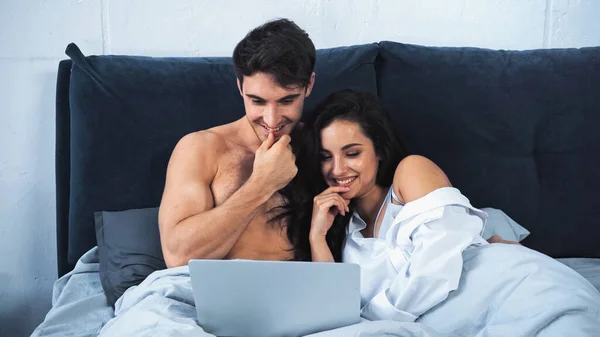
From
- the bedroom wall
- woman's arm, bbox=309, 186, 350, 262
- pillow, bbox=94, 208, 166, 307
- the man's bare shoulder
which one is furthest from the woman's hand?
the bedroom wall

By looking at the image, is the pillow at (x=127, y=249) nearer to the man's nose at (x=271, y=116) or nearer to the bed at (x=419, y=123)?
the bed at (x=419, y=123)

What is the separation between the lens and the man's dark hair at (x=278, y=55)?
1.88m

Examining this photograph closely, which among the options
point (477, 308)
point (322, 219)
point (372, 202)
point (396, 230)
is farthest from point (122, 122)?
point (477, 308)

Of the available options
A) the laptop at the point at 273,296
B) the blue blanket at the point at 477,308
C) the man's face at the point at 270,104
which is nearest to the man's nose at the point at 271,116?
the man's face at the point at 270,104

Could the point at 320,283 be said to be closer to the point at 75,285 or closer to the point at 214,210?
the point at 214,210

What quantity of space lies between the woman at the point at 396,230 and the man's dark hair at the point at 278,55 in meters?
0.15

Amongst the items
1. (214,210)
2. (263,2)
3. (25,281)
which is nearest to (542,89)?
(263,2)

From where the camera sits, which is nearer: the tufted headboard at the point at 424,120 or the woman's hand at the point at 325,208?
the woman's hand at the point at 325,208

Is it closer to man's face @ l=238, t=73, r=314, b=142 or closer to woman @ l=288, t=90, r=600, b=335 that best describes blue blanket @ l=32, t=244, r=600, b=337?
woman @ l=288, t=90, r=600, b=335

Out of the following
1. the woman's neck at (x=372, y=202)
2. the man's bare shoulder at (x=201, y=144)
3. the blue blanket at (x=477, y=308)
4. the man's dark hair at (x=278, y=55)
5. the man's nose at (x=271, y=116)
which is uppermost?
the man's dark hair at (x=278, y=55)

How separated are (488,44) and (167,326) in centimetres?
173

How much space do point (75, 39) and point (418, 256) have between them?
1451mm

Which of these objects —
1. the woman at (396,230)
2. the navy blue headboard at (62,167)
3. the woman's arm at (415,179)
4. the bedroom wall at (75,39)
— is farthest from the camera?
the bedroom wall at (75,39)

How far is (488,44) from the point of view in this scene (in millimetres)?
2658
